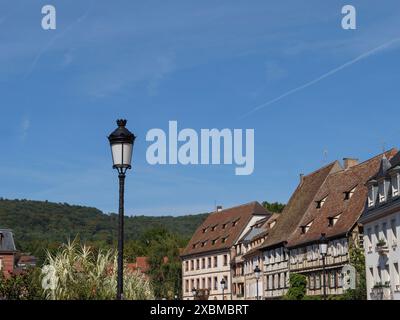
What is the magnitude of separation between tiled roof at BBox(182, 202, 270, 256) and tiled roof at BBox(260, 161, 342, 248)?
61.0ft

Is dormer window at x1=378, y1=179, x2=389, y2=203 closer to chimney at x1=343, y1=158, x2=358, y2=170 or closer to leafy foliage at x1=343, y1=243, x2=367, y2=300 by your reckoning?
leafy foliage at x1=343, y1=243, x2=367, y2=300

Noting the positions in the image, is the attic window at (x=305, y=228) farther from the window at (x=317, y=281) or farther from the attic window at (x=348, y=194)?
the window at (x=317, y=281)

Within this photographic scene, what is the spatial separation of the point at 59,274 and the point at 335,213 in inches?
1908

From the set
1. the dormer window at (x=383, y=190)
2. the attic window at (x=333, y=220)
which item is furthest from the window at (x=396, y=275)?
the attic window at (x=333, y=220)

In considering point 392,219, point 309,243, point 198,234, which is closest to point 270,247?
point 309,243

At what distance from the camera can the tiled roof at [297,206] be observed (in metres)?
79.6

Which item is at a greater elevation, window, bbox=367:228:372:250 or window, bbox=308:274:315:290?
window, bbox=367:228:372:250

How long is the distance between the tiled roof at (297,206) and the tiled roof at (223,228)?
61.0 ft

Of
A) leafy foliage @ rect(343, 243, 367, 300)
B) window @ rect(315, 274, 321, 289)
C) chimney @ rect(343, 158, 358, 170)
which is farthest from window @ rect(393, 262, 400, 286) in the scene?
chimney @ rect(343, 158, 358, 170)

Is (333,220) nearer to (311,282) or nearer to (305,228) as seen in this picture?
(311,282)

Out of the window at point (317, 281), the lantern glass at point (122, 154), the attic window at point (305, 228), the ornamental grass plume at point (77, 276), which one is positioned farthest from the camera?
the attic window at point (305, 228)

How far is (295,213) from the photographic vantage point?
81938 mm

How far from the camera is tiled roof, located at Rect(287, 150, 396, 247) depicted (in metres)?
67.2
